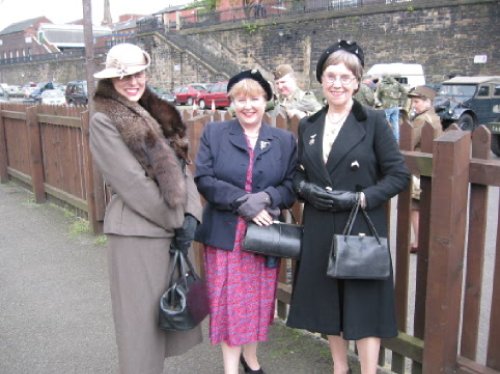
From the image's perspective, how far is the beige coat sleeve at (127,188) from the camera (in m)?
2.60

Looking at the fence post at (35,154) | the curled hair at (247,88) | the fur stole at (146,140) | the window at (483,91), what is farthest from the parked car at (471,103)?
the fur stole at (146,140)

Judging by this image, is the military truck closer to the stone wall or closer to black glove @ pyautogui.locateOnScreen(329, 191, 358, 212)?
black glove @ pyautogui.locateOnScreen(329, 191, 358, 212)

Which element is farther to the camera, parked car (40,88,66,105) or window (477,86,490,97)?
parked car (40,88,66,105)

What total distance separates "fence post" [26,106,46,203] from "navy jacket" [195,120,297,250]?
17.4 ft

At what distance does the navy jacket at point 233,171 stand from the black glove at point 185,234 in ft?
0.59

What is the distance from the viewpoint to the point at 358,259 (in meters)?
2.51

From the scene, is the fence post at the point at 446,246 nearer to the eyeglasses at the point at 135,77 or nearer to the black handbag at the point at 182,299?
the black handbag at the point at 182,299

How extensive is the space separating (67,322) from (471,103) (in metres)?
13.2

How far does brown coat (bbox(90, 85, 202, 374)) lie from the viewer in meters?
2.62

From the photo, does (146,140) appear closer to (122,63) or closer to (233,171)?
(122,63)

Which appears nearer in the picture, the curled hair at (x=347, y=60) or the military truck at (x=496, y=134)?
the curled hair at (x=347, y=60)

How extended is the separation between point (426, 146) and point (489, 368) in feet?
4.06

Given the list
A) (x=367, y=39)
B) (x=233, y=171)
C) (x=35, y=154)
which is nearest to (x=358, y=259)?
(x=233, y=171)

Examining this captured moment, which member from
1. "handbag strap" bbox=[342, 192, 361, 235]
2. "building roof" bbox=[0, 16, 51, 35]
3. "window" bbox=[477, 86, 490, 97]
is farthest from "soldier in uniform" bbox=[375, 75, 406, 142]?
"building roof" bbox=[0, 16, 51, 35]
